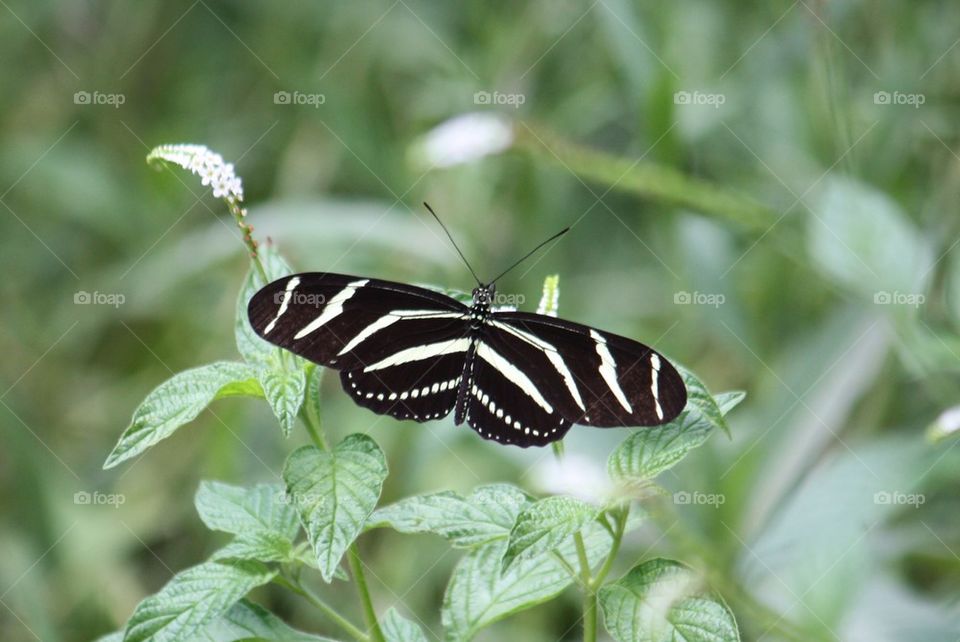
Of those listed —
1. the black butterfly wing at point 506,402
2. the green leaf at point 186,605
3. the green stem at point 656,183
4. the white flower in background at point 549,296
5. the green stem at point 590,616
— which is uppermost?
the green stem at point 656,183

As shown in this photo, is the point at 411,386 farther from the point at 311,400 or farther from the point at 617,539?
the point at 617,539

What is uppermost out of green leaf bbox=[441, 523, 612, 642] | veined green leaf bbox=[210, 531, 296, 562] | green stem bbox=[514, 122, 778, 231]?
green stem bbox=[514, 122, 778, 231]

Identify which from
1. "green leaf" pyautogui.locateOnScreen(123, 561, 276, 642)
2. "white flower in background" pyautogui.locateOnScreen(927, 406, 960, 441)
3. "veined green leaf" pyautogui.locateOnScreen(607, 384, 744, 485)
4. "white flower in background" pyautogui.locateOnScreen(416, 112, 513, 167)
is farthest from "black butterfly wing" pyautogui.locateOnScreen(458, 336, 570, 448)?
"white flower in background" pyautogui.locateOnScreen(416, 112, 513, 167)

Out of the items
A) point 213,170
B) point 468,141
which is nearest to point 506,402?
point 213,170

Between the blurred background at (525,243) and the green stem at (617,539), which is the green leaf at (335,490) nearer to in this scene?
the green stem at (617,539)

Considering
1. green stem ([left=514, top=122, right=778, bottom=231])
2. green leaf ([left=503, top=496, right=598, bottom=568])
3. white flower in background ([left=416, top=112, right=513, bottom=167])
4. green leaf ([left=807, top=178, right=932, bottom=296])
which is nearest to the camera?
green leaf ([left=503, top=496, right=598, bottom=568])

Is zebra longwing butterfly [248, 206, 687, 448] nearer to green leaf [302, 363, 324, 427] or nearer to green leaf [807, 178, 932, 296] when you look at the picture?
green leaf [302, 363, 324, 427]

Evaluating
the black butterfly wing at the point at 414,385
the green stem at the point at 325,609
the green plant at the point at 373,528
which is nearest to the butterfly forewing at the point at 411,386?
the black butterfly wing at the point at 414,385
